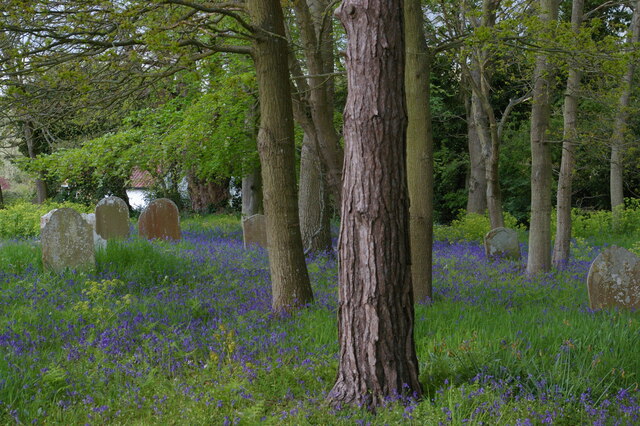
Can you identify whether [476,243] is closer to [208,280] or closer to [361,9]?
[208,280]

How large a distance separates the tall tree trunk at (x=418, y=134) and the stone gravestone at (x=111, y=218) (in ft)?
26.3

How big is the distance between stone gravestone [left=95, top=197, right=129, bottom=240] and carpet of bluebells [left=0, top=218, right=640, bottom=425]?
4.82 meters

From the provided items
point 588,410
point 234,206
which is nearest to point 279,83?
point 588,410

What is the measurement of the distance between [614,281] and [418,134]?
332cm

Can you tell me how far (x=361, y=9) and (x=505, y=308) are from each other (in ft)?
15.6

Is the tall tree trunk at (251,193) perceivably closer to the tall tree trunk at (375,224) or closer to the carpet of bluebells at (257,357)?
the carpet of bluebells at (257,357)

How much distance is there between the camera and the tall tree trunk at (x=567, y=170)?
1173 cm

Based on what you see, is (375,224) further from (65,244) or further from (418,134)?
(65,244)

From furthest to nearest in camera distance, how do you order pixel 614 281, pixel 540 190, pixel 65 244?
pixel 540 190
pixel 65 244
pixel 614 281

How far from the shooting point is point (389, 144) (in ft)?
14.4

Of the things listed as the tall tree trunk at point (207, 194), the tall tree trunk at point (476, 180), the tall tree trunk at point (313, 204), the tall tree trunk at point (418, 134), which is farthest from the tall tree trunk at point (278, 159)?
the tall tree trunk at point (207, 194)

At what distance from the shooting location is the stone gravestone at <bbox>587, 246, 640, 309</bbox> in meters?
8.07

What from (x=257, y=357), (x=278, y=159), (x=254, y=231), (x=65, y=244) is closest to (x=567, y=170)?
(x=254, y=231)

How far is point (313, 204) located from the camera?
1355 centimetres
